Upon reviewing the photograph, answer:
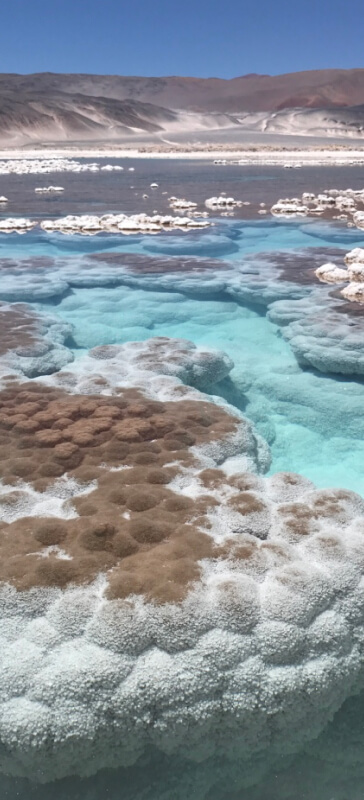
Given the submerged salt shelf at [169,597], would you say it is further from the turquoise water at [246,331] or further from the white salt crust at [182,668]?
the turquoise water at [246,331]

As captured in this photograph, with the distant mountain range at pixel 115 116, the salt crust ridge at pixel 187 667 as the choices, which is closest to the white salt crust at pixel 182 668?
the salt crust ridge at pixel 187 667

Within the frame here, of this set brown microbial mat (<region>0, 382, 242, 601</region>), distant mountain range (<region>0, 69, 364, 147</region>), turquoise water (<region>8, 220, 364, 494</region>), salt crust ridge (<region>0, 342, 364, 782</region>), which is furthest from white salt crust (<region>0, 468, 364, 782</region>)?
distant mountain range (<region>0, 69, 364, 147</region>)

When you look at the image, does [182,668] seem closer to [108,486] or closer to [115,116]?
[108,486]

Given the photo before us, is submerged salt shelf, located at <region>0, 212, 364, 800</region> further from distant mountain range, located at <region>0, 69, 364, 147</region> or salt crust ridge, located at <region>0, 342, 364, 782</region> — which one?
distant mountain range, located at <region>0, 69, 364, 147</region>

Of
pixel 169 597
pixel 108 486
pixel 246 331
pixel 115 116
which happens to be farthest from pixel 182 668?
pixel 115 116

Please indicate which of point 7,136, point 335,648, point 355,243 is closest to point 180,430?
point 335,648

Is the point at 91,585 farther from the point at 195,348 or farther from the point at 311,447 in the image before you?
the point at 195,348
